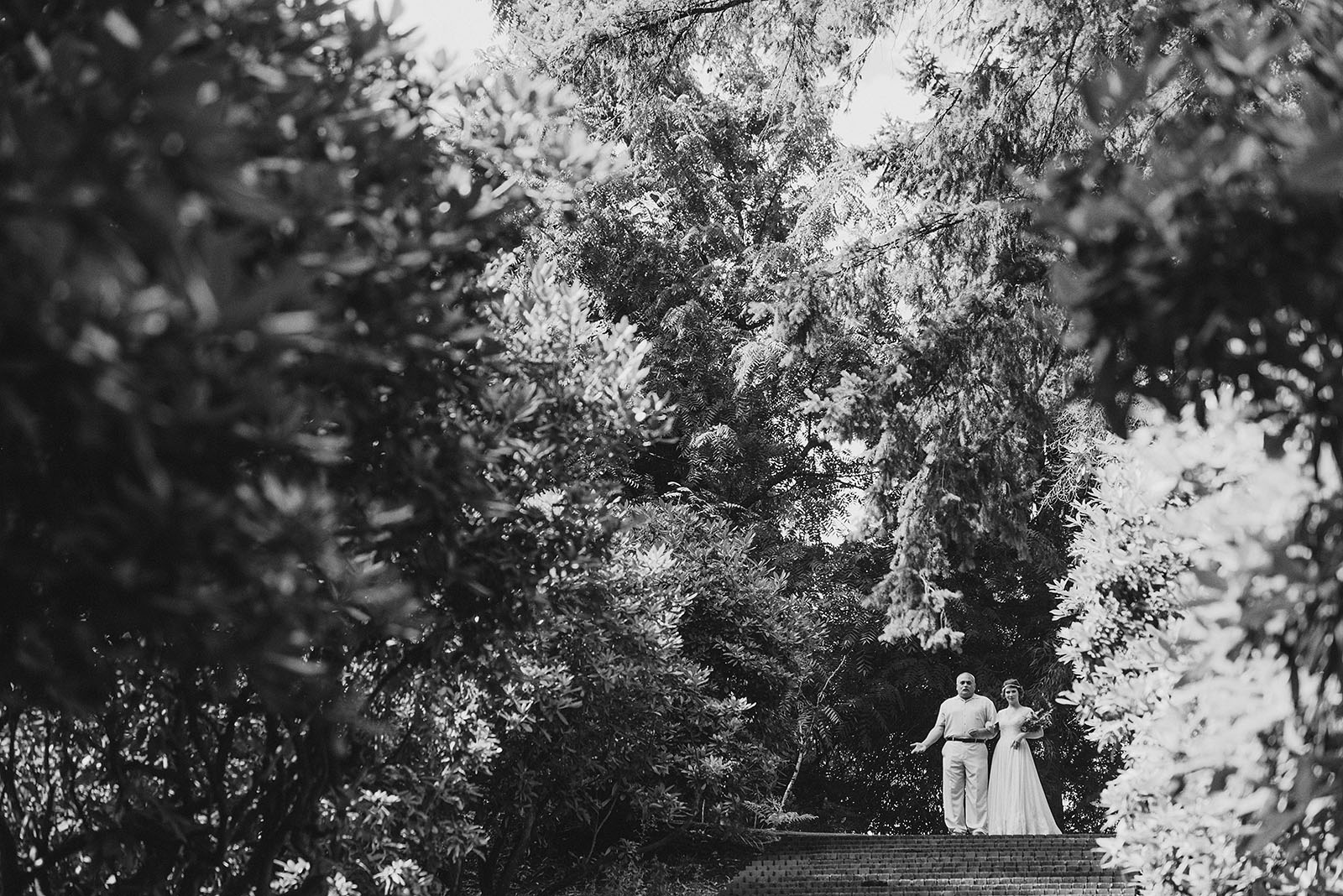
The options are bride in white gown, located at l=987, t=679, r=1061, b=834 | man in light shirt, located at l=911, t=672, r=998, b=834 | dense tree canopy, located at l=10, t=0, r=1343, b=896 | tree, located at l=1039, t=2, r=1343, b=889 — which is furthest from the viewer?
man in light shirt, located at l=911, t=672, r=998, b=834

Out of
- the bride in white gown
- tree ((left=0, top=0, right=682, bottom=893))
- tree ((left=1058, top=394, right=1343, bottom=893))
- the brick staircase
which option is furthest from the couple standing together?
tree ((left=0, top=0, right=682, bottom=893))

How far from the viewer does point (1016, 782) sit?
481 inches

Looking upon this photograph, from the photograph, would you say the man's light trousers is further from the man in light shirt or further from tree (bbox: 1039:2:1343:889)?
tree (bbox: 1039:2:1343:889)

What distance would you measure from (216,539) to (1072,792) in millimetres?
21927

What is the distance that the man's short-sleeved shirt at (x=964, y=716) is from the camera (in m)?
12.6

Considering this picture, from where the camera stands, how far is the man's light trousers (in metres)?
12.7

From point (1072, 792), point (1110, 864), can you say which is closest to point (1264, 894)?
point (1110, 864)

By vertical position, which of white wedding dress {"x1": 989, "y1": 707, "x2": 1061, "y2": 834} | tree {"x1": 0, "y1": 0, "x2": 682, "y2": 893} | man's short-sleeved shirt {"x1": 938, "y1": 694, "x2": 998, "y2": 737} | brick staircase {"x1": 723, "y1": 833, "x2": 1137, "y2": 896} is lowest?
tree {"x1": 0, "y1": 0, "x2": 682, "y2": 893}

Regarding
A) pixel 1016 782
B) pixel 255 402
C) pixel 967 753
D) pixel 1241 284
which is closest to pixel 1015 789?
pixel 1016 782

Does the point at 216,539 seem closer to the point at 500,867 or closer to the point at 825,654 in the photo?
the point at 500,867

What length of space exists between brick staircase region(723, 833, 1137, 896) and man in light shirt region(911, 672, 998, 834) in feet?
6.70

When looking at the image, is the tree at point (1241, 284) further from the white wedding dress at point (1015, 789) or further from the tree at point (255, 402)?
the white wedding dress at point (1015, 789)

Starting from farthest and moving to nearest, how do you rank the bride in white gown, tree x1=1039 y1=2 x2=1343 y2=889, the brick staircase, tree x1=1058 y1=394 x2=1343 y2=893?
the bride in white gown < the brick staircase < tree x1=1058 y1=394 x2=1343 y2=893 < tree x1=1039 y1=2 x2=1343 y2=889

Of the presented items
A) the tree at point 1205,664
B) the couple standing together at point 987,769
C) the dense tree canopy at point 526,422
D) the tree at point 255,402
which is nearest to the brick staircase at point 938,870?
the dense tree canopy at point 526,422
